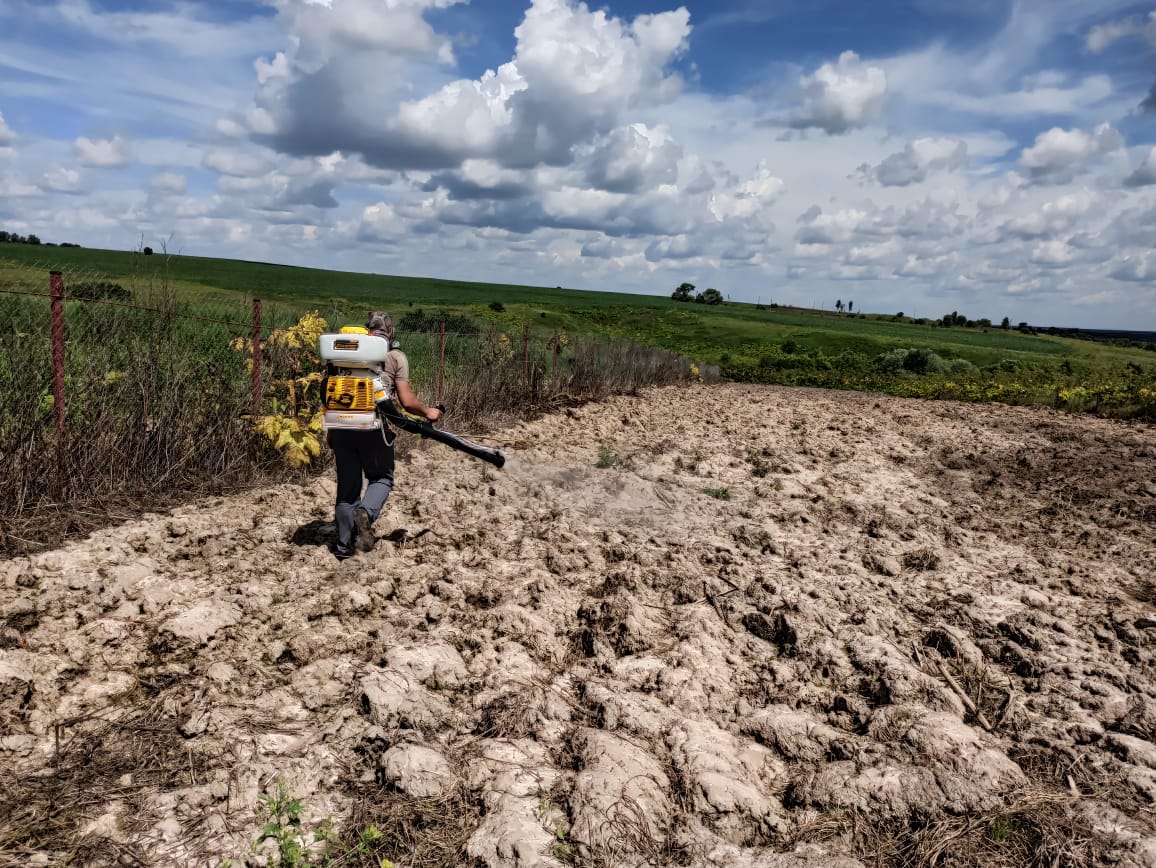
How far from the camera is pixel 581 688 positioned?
4.09m

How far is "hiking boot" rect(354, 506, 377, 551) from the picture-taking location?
5.54 metres

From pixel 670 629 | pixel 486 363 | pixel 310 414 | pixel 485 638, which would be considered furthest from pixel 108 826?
pixel 486 363

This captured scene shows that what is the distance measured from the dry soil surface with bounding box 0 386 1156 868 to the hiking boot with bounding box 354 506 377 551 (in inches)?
6.4

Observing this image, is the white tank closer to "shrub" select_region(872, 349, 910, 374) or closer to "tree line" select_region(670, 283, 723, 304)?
"shrub" select_region(872, 349, 910, 374)

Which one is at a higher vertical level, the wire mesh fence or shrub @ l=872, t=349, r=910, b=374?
shrub @ l=872, t=349, r=910, b=374

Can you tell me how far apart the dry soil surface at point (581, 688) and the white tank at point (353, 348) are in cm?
155

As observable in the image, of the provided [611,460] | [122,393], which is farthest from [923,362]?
[122,393]

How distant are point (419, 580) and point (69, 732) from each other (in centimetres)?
231

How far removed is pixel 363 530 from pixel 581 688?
90.1 inches

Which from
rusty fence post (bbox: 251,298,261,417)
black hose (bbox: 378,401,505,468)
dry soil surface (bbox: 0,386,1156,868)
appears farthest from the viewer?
rusty fence post (bbox: 251,298,261,417)

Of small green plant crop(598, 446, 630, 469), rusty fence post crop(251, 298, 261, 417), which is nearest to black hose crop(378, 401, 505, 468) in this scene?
rusty fence post crop(251, 298, 261, 417)

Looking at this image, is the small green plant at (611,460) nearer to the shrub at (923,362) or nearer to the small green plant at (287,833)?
the small green plant at (287,833)

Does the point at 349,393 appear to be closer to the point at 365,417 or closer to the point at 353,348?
the point at 365,417

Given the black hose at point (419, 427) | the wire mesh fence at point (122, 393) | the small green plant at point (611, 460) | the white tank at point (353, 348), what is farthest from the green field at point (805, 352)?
the small green plant at point (611, 460)
